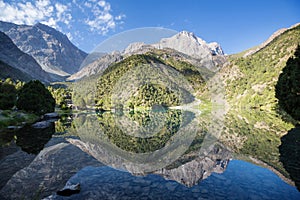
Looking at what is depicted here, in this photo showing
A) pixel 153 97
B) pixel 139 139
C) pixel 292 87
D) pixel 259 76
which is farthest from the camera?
pixel 153 97

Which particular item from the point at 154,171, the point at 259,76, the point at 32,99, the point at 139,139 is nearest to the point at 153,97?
the point at 259,76

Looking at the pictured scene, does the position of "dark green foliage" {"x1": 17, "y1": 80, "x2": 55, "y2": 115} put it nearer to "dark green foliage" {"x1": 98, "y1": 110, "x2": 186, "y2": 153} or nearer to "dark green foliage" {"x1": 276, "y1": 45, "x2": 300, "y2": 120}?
"dark green foliage" {"x1": 98, "y1": 110, "x2": 186, "y2": 153}

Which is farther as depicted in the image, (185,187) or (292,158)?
(292,158)

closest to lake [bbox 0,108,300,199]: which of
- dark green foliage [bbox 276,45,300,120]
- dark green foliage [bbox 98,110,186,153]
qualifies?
dark green foliage [bbox 98,110,186,153]

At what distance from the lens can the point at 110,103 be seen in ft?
478

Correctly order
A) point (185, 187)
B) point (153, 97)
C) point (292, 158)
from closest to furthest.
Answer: point (185, 187) → point (292, 158) → point (153, 97)

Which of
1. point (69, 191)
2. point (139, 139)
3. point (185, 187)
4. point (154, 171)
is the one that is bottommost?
point (139, 139)

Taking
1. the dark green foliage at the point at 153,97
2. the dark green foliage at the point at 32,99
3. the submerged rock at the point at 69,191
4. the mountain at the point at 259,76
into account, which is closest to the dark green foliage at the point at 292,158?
the submerged rock at the point at 69,191

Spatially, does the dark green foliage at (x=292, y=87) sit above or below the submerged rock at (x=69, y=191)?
above

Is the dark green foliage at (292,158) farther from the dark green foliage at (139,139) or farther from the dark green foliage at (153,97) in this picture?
the dark green foliage at (153,97)

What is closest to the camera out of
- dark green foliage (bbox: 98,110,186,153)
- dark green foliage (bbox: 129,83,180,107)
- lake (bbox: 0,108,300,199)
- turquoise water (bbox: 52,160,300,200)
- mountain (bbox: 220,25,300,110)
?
turquoise water (bbox: 52,160,300,200)

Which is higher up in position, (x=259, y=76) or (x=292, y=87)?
(x=259, y=76)

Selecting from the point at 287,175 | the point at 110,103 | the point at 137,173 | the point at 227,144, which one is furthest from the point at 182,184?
the point at 110,103

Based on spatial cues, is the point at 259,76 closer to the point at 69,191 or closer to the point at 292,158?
the point at 292,158
